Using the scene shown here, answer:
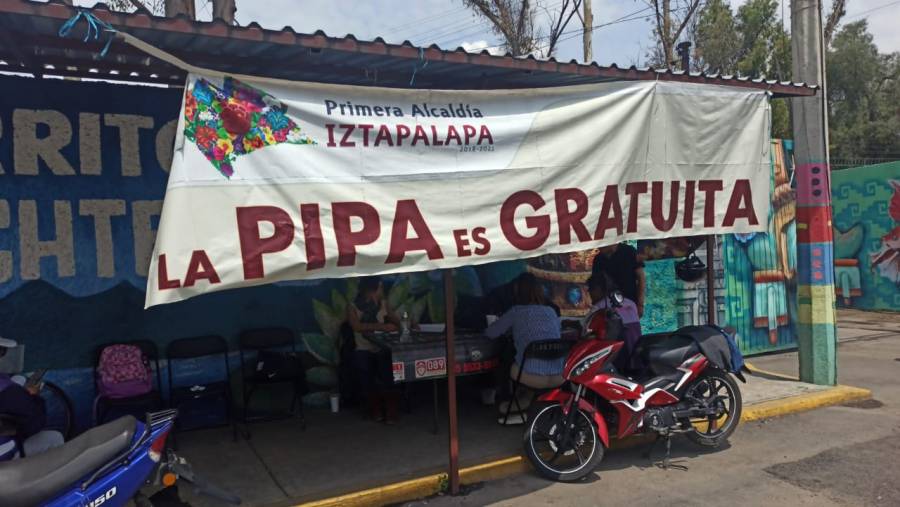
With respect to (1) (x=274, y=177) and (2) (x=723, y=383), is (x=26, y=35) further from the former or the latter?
(2) (x=723, y=383)

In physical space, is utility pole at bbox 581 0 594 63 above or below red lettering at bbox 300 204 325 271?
above

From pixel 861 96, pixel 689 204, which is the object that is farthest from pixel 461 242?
pixel 861 96

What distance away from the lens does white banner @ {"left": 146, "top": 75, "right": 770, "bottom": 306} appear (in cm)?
403

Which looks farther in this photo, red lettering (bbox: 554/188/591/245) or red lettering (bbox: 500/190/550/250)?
red lettering (bbox: 554/188/591/245)

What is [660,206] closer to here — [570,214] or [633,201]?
[633,201]

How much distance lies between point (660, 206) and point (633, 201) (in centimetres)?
30

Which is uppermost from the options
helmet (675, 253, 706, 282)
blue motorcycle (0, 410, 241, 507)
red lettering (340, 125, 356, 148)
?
red lettering (340, 125, 356, 148)

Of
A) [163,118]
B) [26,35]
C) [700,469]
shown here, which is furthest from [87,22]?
[700,469]

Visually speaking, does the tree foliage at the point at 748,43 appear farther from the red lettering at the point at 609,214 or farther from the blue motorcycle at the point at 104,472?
the blue motorcycle at the point at 104,472

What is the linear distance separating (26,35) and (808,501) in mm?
Answer: 6210

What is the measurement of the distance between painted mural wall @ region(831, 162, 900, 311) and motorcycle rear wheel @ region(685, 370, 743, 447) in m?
10.6

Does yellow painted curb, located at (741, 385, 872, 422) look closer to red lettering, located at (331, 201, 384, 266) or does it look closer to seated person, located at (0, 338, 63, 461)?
red lettering, located at (331, 201, 384, 266)

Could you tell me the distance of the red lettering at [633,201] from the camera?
18.1 feet

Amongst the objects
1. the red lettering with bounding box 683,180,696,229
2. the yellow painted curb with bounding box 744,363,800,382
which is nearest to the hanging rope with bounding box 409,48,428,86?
the red lettering with bounding box 683,180,696,229
